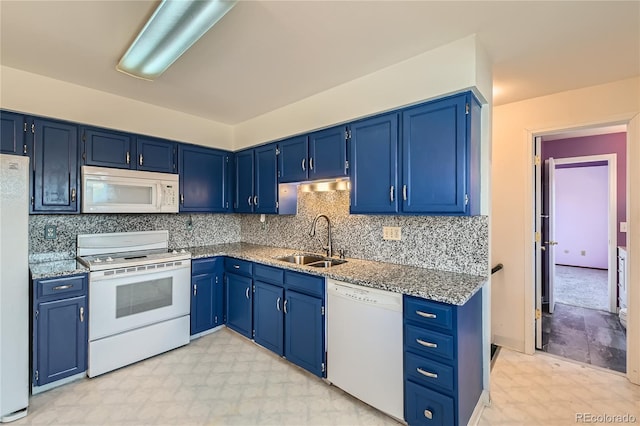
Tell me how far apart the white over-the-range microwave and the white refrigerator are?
0.63m

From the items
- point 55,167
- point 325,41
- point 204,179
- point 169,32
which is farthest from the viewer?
point 204,179

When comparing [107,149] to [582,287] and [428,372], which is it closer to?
[428,372]

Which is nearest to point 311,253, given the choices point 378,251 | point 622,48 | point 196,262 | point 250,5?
point 378,251

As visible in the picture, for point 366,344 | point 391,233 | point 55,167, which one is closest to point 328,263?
point 391,233

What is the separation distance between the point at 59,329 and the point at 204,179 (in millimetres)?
1937

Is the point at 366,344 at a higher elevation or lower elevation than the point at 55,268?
lower

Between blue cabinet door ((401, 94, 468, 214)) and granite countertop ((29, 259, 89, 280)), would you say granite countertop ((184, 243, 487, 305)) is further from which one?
granite countertop ((29, 259, 89, 280))

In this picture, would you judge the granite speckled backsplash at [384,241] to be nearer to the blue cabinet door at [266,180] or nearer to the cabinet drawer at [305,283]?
the blue cabinet door at [266,180]

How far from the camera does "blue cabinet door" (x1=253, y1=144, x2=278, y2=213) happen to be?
3234 mm

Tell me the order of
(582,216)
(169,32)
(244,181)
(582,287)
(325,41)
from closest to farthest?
(169,32) → (325,41) → (244,181) → (582,287) → (582,216)

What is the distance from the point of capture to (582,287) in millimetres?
5047

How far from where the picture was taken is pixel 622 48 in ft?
6.42

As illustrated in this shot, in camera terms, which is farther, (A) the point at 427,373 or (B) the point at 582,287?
(B) the point at 582,287

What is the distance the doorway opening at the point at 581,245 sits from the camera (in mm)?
2994
